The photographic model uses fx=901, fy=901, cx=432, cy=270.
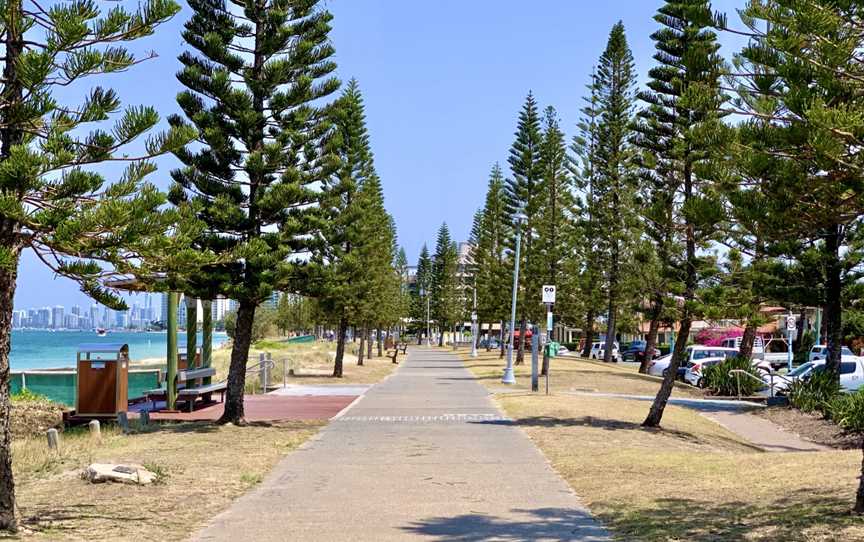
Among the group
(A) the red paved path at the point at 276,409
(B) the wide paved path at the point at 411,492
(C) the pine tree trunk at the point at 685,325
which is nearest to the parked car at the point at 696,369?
(A) the red paved path at the point at 276,409

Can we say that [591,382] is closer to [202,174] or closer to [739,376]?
[739,376]

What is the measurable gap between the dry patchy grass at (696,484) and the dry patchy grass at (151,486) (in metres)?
3.81

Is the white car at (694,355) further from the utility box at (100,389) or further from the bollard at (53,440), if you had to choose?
the bollard at (53,440)

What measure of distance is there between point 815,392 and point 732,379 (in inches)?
252

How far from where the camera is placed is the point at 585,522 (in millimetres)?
8016

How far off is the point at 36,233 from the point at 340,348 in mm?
26583

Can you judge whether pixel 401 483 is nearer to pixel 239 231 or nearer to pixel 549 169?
pixel 239 231

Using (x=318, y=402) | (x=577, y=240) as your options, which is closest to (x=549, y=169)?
(x=577, y=240)

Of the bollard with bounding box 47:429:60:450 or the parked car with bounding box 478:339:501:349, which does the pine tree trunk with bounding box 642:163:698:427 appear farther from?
the parked car with bounding box 478:339:501:349

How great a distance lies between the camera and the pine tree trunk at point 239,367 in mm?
16234

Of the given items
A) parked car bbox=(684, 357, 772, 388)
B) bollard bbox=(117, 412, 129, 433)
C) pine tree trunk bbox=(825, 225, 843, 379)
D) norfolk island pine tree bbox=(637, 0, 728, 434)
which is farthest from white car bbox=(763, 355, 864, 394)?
bollard bbox=(117, 412, 129, 433)

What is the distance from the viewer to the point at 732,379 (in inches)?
1057

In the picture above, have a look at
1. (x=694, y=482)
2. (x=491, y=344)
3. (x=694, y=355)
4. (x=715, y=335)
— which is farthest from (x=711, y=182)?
(x=491, y=344)

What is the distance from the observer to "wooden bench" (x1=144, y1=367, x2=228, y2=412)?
18.6 metres
